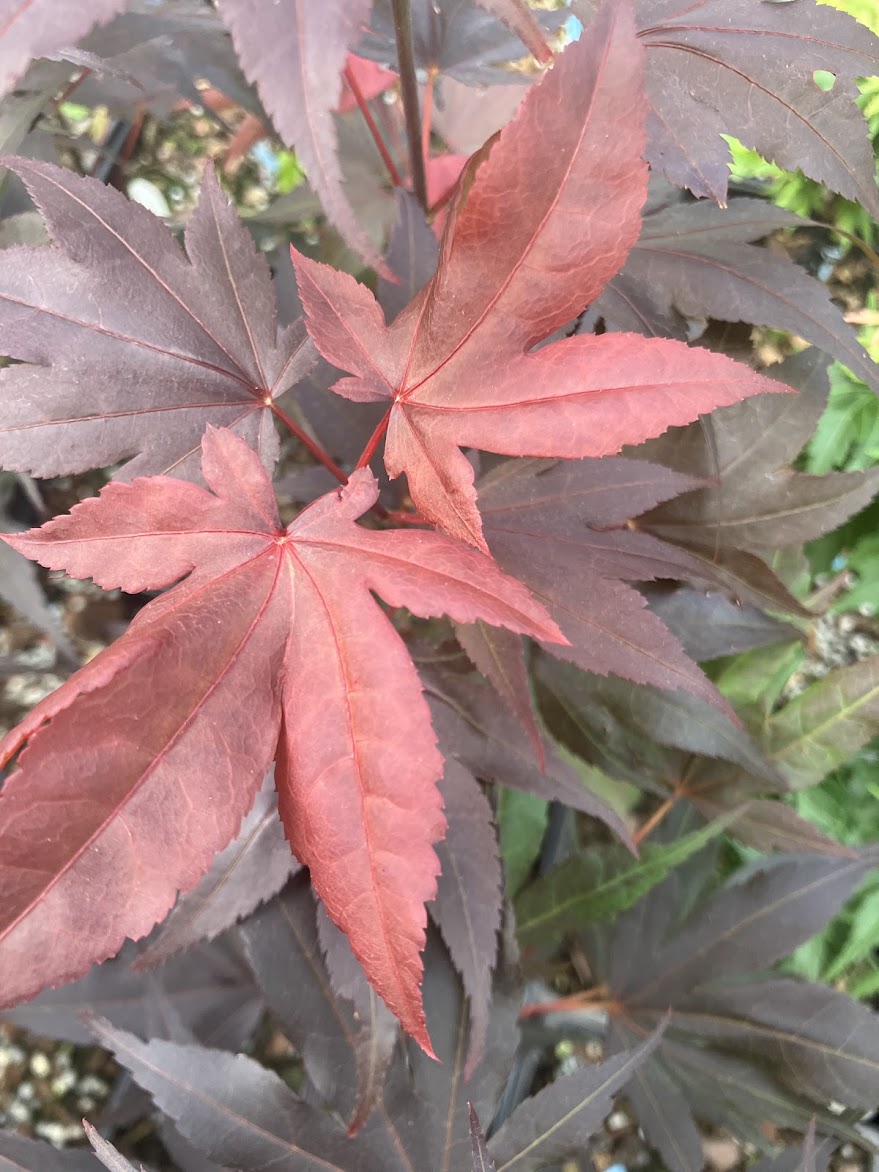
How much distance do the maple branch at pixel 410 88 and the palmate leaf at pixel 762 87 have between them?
12 centimetres

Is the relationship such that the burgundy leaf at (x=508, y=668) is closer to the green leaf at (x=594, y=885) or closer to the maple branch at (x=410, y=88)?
the green leaf at (x=594, y=885)

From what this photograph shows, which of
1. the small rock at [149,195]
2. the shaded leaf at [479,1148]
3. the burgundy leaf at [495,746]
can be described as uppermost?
the small rock at [149,195]

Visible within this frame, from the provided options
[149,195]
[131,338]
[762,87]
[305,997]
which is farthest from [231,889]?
[149,195]

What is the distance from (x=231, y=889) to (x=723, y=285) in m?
0.46

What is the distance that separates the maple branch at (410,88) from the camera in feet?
1.35

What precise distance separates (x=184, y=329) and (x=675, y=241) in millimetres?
311

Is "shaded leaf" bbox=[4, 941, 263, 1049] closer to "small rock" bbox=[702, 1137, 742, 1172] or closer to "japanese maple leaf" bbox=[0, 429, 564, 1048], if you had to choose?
"japanese maple leaf" bbox=[0, 429, 564, 1048]

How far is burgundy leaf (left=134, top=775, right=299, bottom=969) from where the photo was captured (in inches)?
18.0

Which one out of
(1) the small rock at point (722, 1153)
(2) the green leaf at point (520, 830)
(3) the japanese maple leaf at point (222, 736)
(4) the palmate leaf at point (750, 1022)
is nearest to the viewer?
(3) the japanese maple leaf at point (222, 736)

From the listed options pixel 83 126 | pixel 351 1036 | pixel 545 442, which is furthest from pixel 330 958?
pixel 83 126

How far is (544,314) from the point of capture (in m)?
0.31

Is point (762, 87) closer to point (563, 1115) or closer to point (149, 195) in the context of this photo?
point (563, 1115)

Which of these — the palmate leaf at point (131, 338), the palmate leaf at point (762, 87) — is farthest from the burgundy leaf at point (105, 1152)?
the palmate leaf at point (762, 87)

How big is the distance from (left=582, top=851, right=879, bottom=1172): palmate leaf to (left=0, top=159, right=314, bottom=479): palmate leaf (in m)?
0.47
